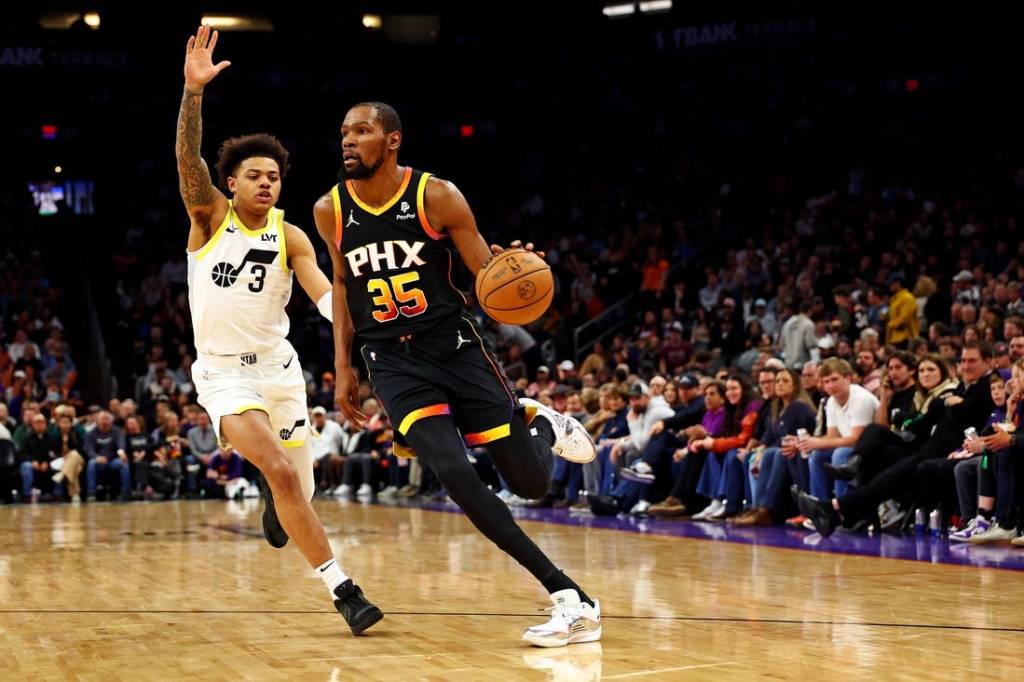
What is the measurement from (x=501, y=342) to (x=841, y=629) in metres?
15.0

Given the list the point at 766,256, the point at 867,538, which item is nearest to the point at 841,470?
the point at 867,538

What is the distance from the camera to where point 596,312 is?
21453 mm

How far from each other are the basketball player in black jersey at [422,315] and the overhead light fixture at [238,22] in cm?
2368

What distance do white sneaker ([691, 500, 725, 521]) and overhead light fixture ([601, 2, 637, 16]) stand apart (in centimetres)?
1695

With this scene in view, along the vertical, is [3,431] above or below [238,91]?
below

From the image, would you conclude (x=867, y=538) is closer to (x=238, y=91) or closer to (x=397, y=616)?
(x=397, y=616)

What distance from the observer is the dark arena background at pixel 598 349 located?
5812 millimetres

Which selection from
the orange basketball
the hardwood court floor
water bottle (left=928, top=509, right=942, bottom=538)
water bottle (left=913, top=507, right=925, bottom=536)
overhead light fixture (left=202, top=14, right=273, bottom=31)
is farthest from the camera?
overhead light fixture (left=202, top=14, right=273, bottom=31)

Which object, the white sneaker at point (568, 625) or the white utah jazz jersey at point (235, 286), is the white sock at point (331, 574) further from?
the white utah jazz jersey at point (235, 286)

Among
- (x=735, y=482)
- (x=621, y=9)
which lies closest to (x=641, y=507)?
(x=735, y=482)

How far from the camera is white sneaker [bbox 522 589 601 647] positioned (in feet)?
16.6

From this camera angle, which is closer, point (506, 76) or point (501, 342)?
point (501, 342)

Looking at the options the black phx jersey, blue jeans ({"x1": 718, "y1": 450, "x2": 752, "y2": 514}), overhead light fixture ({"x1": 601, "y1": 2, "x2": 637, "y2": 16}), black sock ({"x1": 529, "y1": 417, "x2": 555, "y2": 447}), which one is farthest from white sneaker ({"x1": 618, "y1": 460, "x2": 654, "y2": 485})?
overhead light fixture ({"x1": 601, "y1": 2, "x2": 637, "y2": 16})

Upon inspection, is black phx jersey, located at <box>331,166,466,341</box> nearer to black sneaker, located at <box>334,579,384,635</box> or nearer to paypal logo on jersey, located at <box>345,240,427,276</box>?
paypal logo on jersey, located at <box>345,240,427,276</box>
